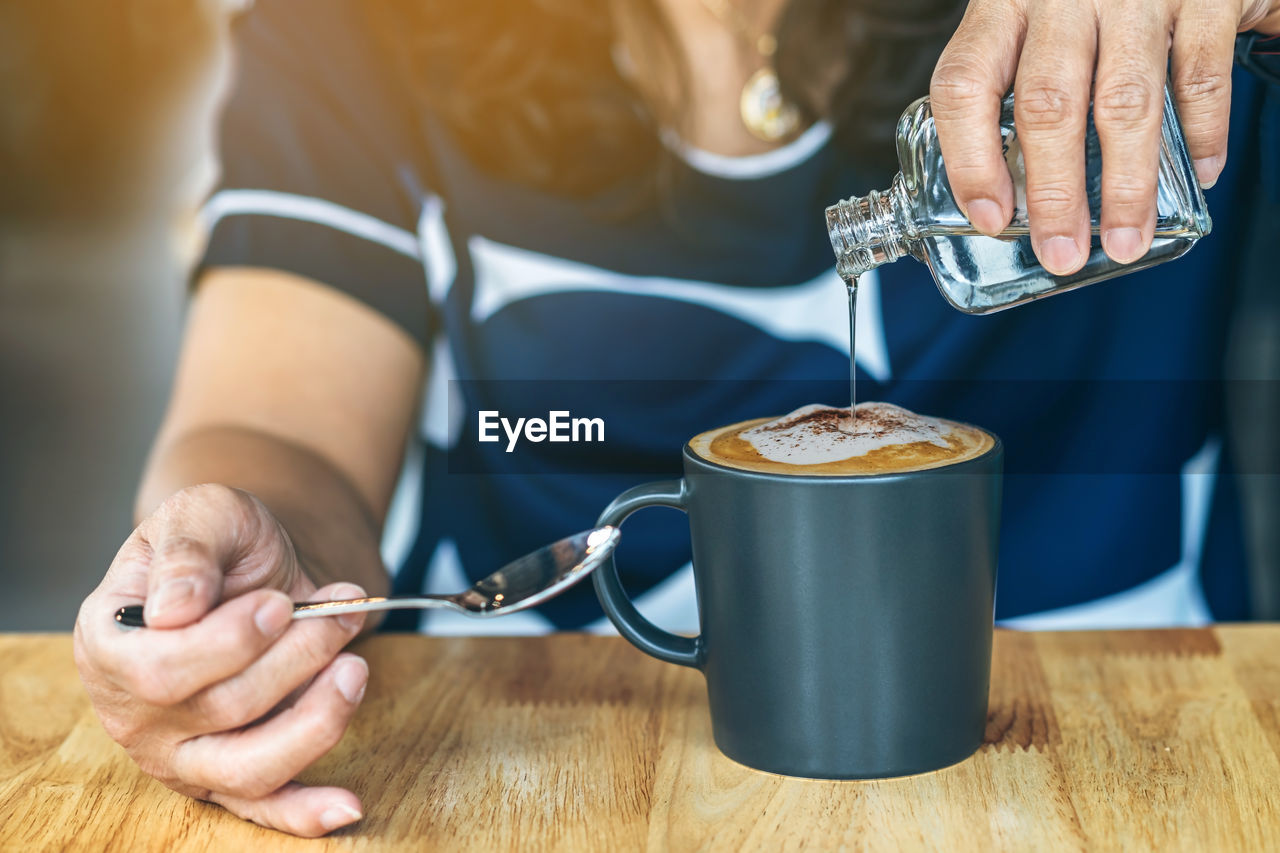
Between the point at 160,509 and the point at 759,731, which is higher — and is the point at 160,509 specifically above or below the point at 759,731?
above

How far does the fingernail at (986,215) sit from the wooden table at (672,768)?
0.27 meters

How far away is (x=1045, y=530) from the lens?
1033mm

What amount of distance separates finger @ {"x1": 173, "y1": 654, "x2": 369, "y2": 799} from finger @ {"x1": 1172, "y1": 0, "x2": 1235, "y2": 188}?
47cm

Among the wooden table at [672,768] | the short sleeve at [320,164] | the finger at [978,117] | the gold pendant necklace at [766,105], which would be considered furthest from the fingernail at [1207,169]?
the short sleeve at [320,164]

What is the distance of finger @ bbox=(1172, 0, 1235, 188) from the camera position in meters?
0.53

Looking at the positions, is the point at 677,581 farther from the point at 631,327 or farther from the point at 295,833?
the point at 295,833

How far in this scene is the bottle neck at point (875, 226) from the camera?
1.86 ft

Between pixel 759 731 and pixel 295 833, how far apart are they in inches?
9.1

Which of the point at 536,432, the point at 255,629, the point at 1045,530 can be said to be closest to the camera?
the point at 255,629

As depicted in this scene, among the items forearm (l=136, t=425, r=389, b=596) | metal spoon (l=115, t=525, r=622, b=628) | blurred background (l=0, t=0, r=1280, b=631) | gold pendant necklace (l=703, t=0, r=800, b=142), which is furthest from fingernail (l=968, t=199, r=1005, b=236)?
blurred background (l=0, t=0, r=1280, b=631)

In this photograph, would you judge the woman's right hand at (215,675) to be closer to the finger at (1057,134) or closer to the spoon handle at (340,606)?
the spoon handle at (340,606)

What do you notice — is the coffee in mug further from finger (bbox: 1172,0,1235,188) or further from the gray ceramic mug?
finger (bbox: 1172,0,1235,188)

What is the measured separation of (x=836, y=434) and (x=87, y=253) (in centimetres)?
159

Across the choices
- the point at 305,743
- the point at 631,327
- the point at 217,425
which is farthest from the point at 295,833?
the point at 631,327
